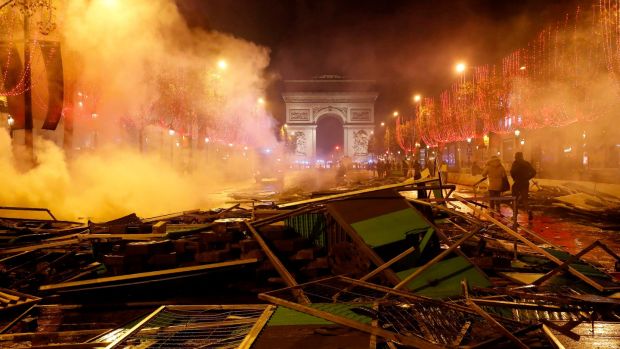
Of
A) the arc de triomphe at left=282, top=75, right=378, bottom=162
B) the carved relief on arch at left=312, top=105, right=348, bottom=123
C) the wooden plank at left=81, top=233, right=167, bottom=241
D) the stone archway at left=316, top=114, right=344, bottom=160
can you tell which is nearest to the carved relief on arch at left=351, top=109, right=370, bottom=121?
the arc de triomphe at left=282, top=75, right=378, bottom=162

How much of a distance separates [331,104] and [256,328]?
75.7 metres

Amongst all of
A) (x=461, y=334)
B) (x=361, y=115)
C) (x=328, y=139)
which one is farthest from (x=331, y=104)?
(x=461, y=334)

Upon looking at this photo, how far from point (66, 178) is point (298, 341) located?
11090 millimetres

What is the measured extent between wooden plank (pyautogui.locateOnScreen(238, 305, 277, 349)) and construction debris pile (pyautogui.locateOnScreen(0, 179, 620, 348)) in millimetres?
14

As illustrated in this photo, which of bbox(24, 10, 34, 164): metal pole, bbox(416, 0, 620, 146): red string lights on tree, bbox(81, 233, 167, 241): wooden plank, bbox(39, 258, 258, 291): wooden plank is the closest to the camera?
bbox(39, 258, 258, 291): wooden plank

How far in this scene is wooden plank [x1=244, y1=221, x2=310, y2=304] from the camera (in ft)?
12.7

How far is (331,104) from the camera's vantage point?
77.2 m

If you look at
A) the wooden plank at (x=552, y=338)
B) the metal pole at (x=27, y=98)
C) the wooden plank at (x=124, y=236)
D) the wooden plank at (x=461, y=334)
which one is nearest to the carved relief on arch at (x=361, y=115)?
the metal pole at (x=27, y=98)

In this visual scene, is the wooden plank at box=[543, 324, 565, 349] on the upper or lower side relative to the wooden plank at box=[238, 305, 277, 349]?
upper

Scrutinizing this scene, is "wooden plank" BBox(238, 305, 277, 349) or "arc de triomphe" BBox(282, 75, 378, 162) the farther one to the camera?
"arc de triomphe" BBox(282, 75, 378, 162)

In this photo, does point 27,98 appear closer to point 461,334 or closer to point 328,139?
point 461,334

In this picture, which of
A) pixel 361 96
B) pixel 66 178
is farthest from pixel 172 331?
pixel 361 96

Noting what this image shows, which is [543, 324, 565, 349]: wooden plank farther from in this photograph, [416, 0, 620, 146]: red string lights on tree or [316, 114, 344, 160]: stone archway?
[316, 114, 344, 160]: stone archway

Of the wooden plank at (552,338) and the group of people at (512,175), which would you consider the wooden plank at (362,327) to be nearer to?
the wooden plank at (552,338)
